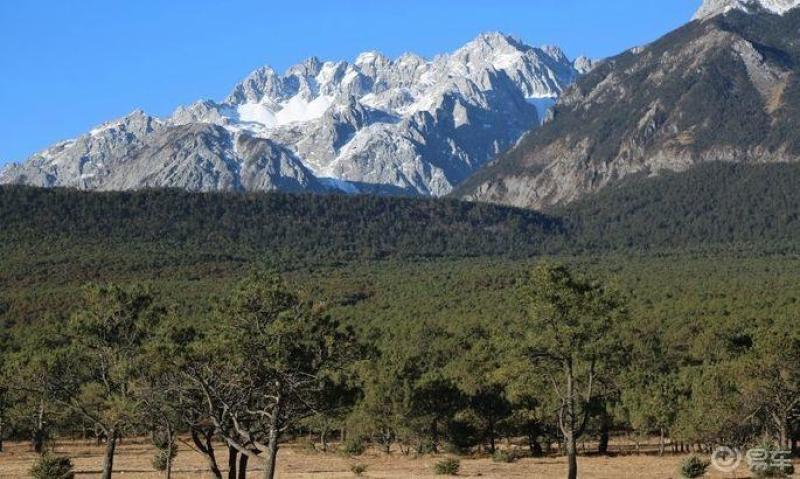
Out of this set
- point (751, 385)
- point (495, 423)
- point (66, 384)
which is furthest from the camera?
point (495, 423)

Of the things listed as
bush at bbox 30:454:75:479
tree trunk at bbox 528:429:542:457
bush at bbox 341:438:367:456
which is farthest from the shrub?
bush at bbox 30:454:75:479

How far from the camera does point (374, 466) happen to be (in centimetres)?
9194

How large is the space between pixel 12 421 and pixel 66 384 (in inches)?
2210

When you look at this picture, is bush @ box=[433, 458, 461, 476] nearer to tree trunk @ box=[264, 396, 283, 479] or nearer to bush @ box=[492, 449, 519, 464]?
bush @ box=[492, 449, 519, 464]

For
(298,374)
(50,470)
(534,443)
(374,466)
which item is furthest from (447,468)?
(298,374)

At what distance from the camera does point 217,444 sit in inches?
5007

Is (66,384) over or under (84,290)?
under

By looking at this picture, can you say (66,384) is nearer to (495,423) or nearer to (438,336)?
(495,423)

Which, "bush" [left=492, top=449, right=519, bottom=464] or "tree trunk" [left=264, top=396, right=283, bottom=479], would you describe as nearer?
"tree trunk" [left=264, top=396, right=283, bottom=479]

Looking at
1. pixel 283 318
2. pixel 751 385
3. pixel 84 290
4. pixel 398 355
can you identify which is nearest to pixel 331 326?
pixel 283 318

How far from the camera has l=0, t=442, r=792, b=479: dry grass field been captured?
76.6 meters

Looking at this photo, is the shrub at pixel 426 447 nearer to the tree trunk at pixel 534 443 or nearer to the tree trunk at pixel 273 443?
the tree trunk at pixel 534 443

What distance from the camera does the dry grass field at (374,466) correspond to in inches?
3014

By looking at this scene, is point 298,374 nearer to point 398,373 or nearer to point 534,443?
point 398,373
